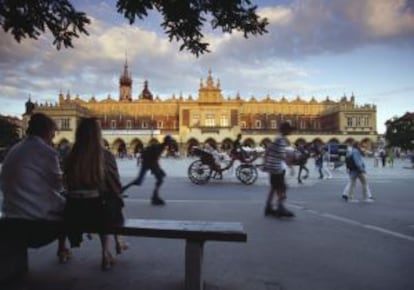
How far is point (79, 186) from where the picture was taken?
4.48 meters

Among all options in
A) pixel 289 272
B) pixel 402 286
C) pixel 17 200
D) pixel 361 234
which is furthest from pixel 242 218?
pixel 17 200

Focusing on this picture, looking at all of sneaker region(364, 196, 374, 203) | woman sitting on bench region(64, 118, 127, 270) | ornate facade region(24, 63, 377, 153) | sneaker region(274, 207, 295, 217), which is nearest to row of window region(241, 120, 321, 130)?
ornate facade region(24, 63, 377, 153)

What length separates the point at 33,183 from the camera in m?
4.22

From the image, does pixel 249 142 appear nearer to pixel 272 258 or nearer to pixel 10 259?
pixel 272 258

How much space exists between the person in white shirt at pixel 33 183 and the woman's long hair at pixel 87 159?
0.66 ft

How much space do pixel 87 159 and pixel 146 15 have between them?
5.23 feet

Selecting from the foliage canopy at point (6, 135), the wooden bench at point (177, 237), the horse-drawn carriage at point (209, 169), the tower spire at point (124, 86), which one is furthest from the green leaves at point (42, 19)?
the tower spire at point (124, 86)

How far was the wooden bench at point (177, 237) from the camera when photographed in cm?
402

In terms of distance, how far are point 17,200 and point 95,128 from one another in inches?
39.9

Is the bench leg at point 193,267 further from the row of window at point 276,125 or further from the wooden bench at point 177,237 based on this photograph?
the row of window at point 276,125

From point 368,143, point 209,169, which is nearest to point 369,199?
point 209,169

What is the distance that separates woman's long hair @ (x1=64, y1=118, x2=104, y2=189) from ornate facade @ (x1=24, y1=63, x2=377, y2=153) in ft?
252

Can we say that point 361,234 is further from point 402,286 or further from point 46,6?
point 46,6

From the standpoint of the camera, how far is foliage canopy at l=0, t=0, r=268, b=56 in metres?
4.22
